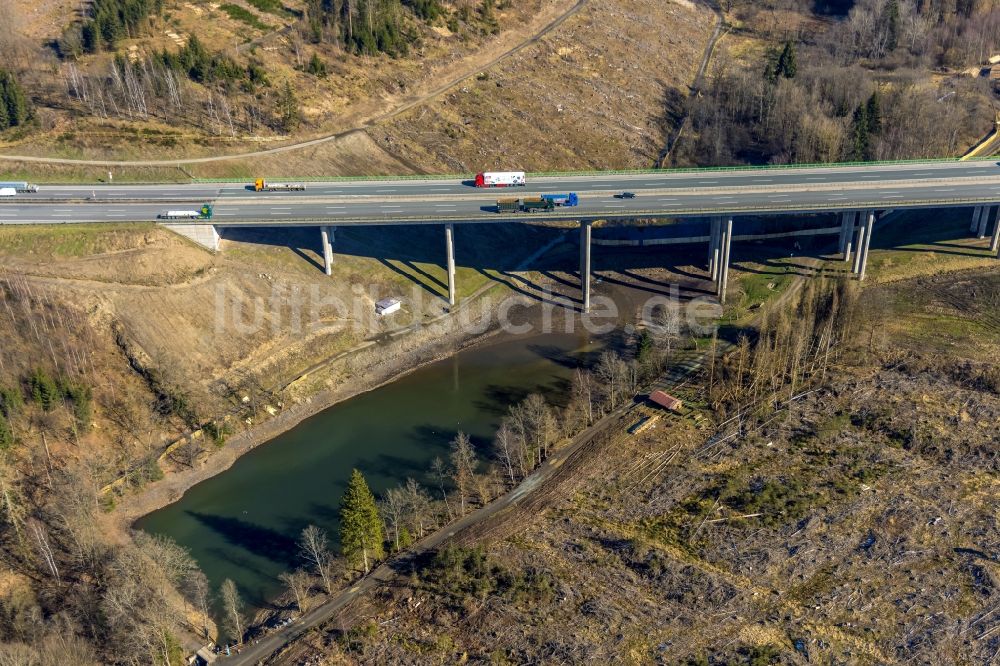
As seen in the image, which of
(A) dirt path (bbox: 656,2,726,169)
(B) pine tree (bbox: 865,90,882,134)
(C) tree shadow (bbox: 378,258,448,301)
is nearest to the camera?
(C) tree shadow (bbox: 378,258,448,301)

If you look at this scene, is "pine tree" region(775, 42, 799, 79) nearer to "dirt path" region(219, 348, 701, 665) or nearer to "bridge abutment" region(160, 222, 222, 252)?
"dirt path" region(219, 348, 701, 665)

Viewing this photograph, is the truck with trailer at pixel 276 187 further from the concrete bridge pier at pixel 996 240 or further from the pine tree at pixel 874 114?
the concrete bridge pier at pixel 996 240

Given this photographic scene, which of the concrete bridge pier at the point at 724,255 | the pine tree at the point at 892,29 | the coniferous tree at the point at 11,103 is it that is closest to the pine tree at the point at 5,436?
the coniferous tree at the point at 11,103

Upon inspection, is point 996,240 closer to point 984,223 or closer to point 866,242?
point 984,223

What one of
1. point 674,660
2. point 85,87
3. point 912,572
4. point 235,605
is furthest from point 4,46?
point 912,572

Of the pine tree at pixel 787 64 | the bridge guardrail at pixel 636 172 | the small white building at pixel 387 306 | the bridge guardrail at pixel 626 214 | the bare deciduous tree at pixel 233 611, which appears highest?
the pine tree at pixel 787 64

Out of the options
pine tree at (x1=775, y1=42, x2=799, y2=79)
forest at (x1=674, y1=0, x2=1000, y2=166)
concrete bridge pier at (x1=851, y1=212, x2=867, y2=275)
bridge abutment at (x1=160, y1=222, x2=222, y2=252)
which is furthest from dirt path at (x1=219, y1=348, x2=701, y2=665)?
pine tree at (x1=775, y1=42, x2=799, y2=79)

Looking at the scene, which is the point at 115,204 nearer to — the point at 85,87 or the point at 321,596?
the point at 85,87
